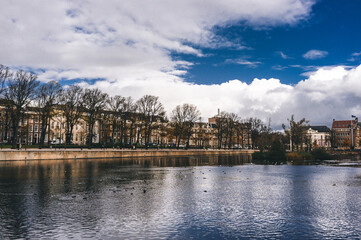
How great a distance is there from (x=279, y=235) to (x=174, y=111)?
368ft

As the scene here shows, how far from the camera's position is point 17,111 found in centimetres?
7550

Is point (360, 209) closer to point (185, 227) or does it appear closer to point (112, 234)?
point (185, 227)

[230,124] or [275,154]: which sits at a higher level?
[230,124]

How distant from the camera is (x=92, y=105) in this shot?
9150 centimetres

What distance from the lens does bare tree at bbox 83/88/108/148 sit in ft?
300

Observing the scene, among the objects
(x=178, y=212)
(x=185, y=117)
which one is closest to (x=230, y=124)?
(x=185, y=117)

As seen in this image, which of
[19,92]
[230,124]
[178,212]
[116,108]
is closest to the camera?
[178,212]

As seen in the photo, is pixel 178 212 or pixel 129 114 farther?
pixel 129 114

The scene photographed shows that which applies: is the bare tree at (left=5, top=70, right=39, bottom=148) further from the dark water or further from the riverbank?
the dark water

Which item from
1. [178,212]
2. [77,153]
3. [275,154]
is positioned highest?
[77,153]

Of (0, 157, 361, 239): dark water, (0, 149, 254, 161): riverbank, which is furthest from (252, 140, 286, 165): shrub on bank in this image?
(0, 157, 361, 239): dark water

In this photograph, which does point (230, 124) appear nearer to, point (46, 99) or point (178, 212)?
point (46, 99)

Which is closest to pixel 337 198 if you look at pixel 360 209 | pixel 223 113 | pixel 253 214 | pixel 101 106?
pixel 360 209

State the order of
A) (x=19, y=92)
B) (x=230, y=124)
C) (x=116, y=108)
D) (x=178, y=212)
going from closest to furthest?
(x=178, y=212), (x=19, y=92), (x=116, y=108), (x=230, y=124)
